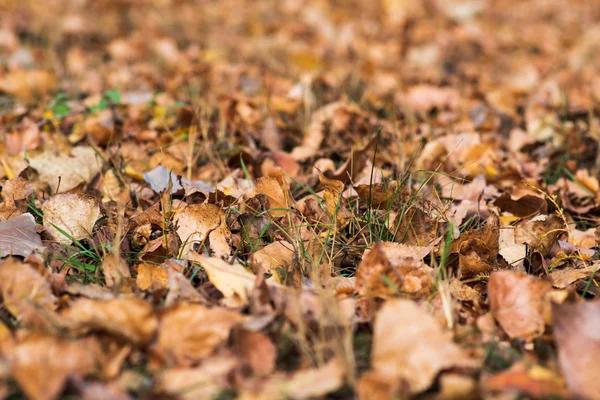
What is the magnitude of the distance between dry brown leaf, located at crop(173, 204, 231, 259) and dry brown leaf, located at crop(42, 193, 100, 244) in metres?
0.22

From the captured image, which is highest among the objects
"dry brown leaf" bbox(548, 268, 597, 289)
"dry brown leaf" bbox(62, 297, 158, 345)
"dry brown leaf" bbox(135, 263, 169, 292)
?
"dry brown leaf" bbox(62, 297, 158, 345)

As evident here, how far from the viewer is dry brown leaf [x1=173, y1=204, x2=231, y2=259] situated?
1.51m

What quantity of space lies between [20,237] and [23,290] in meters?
0.26

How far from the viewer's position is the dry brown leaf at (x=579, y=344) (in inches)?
40.1

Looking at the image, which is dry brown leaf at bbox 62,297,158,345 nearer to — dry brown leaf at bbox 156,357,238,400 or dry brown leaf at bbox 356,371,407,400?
dry brown leaf at bbox 156,357,238,400

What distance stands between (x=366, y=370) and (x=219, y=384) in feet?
0.89

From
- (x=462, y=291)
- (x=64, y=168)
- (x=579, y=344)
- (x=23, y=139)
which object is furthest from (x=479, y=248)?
(x=23, y=139)

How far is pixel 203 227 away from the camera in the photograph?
5.00 feet

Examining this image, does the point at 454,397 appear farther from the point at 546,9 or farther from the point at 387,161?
the point at 546,9

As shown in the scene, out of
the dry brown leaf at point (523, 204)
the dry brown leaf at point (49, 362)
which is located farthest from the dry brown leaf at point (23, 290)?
the dry brown leaf at point (523, 204)

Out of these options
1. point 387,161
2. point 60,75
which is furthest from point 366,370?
point 60,75

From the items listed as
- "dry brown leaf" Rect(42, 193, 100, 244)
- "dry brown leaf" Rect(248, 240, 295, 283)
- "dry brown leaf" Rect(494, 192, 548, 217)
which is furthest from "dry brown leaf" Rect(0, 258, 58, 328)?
"dry brown leaf" Rect(494, 192, 548, 217)

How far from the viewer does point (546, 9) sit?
197 inches

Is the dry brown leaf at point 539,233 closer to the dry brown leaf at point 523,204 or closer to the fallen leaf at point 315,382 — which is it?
the dry brown leaf at point 523,204
